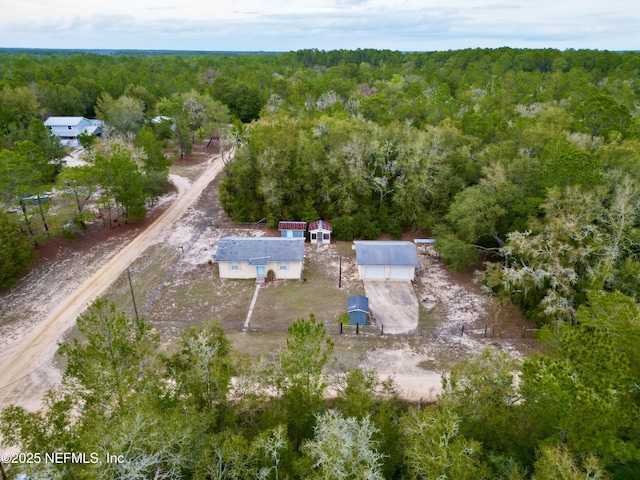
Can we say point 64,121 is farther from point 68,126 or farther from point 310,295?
point 310,295

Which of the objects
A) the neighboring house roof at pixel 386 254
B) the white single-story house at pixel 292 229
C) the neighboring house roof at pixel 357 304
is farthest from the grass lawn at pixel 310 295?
the white single-story house at pixel 292 229

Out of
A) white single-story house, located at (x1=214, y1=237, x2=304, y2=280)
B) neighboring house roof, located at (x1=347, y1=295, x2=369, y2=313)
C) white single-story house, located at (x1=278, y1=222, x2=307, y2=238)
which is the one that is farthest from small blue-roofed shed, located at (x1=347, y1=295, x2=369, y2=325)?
white single-story house, located at (x1=278, y1=222, x2=307, y2=238)

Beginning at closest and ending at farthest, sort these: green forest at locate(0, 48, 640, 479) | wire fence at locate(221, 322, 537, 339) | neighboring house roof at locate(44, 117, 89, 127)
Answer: green forest at locate(0, 48, 640, 479)
wire fence at locate(221, 322, 537, 339)
neighboring house roof at locate(44, 117, 89, 127)

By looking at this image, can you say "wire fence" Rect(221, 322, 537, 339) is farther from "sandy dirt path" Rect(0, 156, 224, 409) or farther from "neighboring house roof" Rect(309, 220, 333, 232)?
"neighboring house roof" Rect(309, 220, 333, 232)

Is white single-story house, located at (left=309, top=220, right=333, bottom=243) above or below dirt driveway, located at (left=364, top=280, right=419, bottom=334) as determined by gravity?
above

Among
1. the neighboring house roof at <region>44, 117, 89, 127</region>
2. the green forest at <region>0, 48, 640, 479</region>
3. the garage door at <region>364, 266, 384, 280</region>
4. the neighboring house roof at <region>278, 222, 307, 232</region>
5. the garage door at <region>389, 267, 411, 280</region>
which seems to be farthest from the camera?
the neighboring house roof at <region>44, 117, 89, 127</region>

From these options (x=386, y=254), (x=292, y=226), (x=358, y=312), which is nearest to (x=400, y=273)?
(x=386, y=254)

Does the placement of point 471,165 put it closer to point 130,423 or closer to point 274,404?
point 274,404

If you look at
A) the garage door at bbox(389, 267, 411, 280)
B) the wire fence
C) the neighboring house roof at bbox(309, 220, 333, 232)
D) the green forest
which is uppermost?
the green forest

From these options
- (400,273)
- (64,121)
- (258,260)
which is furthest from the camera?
(64,121)
